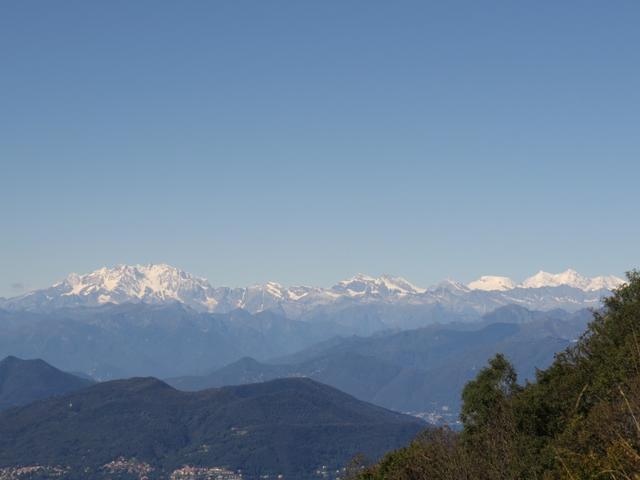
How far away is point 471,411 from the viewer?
108 metres

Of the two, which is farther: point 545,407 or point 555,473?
point 545,407

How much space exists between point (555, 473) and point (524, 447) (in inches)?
834

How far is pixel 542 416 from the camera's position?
91125mm

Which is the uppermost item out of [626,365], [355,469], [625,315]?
[625,315]

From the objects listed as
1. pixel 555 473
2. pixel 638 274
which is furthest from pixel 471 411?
pixel 555 473

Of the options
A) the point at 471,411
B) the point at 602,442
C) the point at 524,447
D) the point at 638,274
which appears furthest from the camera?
the point at 638,274

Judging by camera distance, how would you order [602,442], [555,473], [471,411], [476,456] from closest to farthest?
[555,473] → [602,442] → [476,456] → [471,411]

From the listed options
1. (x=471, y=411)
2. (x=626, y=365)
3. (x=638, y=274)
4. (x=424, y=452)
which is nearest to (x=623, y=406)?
(x=626, y=365)

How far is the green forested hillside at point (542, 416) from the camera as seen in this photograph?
68.8m

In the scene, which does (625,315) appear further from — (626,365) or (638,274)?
(626,365)

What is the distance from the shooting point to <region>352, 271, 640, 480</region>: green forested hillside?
68.8 meters

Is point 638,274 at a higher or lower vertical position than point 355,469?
higher

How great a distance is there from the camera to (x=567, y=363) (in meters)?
111

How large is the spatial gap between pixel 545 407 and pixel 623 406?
76.0 ft
